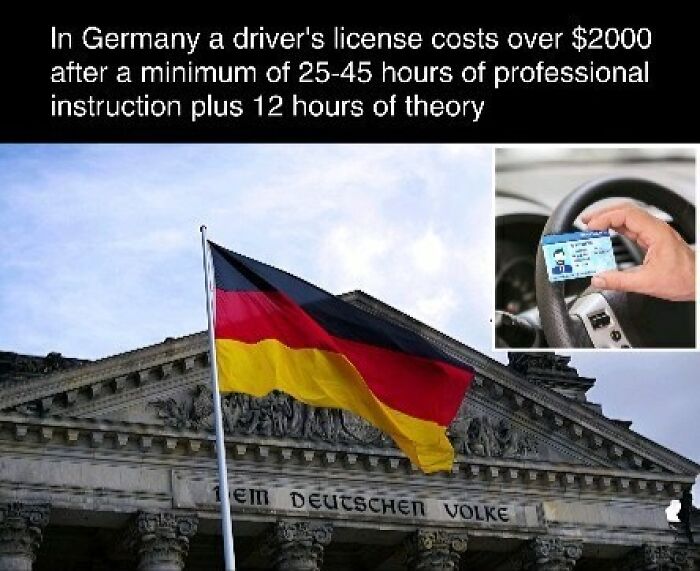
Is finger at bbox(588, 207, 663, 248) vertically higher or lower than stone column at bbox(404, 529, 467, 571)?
higher

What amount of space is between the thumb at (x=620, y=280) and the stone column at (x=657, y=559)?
11833 mm

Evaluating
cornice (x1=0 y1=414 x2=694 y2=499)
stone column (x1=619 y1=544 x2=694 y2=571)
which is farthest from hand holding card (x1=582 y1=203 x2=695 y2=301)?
stone column (x1=619 y1=544 x2=694 y2=571)

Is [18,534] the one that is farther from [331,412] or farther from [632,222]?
[632,222]

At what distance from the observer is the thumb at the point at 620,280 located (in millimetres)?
42719

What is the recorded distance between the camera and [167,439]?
46719mm

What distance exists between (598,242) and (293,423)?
1111 centimetres

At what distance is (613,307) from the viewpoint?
147 feet

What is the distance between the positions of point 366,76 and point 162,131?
4.21 metres

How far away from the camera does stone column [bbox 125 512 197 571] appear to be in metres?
45.4

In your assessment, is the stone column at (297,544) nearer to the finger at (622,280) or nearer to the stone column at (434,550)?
the stone column at (434,550)

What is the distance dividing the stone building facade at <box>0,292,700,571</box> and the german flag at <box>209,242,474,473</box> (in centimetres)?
1298

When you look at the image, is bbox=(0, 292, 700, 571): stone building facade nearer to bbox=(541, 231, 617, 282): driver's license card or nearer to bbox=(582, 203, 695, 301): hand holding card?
bbox=(541, 231, 617, 282): driver's license card

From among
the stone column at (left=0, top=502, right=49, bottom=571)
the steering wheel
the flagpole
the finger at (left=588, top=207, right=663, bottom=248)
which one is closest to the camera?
the flagpole

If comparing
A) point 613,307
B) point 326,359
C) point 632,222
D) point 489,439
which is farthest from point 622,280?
point 326,359
